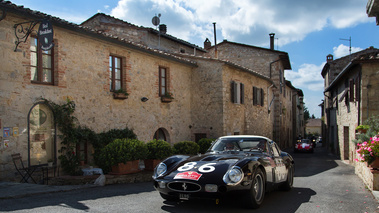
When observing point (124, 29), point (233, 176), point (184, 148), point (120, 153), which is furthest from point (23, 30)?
point (124, 29)

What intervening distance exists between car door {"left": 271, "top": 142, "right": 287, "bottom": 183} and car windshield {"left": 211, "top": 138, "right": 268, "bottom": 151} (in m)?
0.35

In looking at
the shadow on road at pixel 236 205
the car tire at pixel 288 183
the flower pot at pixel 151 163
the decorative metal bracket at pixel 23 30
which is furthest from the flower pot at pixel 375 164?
the decorative metal bracket at pixel 23 30

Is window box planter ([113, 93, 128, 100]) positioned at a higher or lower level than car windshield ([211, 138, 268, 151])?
higher

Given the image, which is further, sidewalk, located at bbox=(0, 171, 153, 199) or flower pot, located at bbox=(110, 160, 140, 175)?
flower pot, located at bbox=(110, 160, 140, 175)

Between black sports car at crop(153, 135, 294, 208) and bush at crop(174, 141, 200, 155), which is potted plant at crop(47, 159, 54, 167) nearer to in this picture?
bush at crop(174, 141, 200, 155)

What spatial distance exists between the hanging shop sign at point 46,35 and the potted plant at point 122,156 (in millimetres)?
3193

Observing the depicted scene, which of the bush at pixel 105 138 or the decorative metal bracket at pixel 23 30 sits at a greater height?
the decorative metal bracket at pixel 23 30

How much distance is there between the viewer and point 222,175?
519cm

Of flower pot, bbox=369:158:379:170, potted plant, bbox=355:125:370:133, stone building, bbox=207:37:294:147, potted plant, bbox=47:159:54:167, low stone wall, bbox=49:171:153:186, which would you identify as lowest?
low stone wall, bbox=49:171:153:186

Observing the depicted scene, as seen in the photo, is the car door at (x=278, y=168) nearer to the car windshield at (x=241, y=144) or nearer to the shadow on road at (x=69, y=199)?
the car windshield at (x=241, y=144)

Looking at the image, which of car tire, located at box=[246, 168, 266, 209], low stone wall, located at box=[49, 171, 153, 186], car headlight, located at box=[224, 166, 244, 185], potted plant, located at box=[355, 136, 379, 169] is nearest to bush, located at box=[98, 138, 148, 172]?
low stone wall, located at box=[49, 171, 153, 186]

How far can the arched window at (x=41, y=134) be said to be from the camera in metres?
9.40

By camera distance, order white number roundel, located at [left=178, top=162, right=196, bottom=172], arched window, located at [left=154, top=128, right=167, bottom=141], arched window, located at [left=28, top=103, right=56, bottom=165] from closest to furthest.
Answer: white number roundel, located at [left=178, top=162, right=196, bottom=172], arched window, located at [left=28, top=103, right=56, bottom=165], arched window, located at [left=154, top=128, right=167, bottom=141]

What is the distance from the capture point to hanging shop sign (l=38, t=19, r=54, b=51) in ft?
27.6
